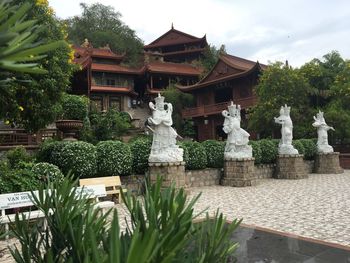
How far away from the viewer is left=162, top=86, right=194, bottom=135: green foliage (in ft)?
92.8

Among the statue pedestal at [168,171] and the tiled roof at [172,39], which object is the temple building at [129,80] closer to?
the tiled roof at [172,39]

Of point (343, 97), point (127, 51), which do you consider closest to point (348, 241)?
point (343, 97)

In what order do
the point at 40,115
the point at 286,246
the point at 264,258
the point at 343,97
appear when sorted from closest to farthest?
1. the point at 264,258
2. the point at 286,246
3. the point at 40,115
4. the point at 343,97

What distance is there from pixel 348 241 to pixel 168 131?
6.10 m

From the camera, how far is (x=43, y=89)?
8234mm

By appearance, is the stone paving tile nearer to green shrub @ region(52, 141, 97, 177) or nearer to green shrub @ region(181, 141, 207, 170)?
green shrub @ region(181, 141, 207, 170)

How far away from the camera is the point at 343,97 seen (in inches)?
754

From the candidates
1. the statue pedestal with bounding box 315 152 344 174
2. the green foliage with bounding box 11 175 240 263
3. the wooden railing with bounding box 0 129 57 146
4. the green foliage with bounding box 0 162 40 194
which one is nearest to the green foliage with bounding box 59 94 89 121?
the wooden railing with bounding box 0 129 57 146

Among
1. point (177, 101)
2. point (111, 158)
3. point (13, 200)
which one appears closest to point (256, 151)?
point (111, 158)

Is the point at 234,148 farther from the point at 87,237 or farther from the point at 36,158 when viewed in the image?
the point at 87,237

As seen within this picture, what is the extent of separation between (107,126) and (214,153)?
7.32 meters

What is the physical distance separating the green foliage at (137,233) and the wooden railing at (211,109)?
75.4ft

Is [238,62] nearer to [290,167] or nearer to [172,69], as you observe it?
[172,69]

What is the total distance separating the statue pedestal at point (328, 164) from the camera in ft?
55.1
